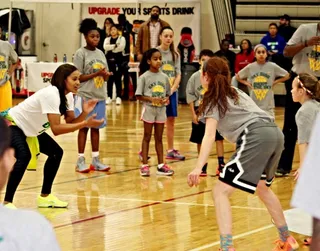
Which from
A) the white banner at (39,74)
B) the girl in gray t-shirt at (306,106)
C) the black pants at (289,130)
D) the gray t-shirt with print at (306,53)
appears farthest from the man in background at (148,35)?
the white banner at (39,74)

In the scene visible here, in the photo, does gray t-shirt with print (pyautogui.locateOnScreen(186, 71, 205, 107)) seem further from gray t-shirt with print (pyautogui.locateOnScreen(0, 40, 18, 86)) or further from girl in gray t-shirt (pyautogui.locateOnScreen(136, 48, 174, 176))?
gray t-shirt with print (pyautogui.locateOnScreen(0, 40, 18, 86))

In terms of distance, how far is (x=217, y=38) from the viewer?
70.0 feet

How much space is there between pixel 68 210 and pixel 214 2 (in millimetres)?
14333

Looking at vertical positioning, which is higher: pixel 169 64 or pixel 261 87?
pixel 169 64

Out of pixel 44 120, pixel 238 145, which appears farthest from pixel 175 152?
pixel 238 145

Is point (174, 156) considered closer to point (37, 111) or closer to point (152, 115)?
point (152, 115)

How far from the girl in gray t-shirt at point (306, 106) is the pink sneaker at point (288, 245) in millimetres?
316

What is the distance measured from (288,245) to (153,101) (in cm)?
378

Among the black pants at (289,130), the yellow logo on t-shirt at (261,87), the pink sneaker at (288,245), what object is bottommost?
the pink sneaker at (288,245)

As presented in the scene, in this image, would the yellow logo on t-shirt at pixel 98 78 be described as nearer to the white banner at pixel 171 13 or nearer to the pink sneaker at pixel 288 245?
the pink sneaker at pixel 288 245

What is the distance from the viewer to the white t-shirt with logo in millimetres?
6930

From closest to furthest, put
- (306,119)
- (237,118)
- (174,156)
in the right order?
(237,118) < (306,119) < (174,156)

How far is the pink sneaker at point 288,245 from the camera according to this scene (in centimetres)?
573

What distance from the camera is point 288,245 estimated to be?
5754 mm
